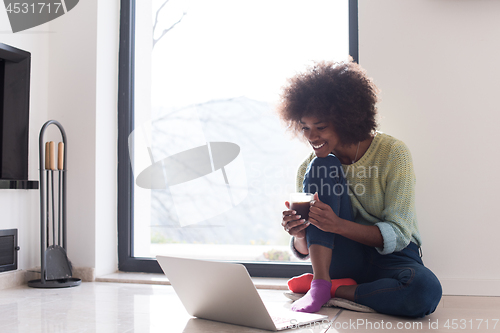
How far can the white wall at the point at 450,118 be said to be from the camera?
188 centimetres

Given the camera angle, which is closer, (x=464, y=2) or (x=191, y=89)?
(x=464, y=2)

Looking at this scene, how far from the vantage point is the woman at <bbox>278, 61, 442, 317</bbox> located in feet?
4.90

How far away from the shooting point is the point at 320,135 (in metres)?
1.67

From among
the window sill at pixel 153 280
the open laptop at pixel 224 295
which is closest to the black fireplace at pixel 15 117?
the window sill at pixel 153 280

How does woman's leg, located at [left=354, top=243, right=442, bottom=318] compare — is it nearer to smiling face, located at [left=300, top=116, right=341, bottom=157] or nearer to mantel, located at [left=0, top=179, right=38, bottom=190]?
smiling face, located at [left=300, top=116, right=341, bottom=157]

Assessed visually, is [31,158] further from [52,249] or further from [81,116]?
[52,249]

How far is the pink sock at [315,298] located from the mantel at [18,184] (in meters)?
1.45

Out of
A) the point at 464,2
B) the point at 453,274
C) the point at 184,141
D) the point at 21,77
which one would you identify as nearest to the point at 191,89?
the point at 184,141

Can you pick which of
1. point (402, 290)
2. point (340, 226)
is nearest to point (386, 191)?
point (340, 226)

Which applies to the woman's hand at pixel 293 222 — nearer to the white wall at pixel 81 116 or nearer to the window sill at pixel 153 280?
the window sill at pixel 153 280

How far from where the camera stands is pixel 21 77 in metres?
2.24

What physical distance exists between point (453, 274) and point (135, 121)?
1.78 meters

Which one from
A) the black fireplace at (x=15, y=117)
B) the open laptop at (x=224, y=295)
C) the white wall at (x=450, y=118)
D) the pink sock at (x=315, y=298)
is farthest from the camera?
the black fireplace at (x=15, y=117)

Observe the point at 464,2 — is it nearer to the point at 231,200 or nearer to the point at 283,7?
the point at 283,7
